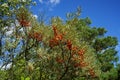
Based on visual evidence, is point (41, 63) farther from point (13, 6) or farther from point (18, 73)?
point (13, 6)

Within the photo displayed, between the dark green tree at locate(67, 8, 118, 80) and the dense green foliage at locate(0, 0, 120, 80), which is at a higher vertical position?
the dark green tree at locate(67, 8, 118, 80)

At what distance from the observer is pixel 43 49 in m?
26.1

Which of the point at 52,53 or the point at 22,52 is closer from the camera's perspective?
the point at 52,53

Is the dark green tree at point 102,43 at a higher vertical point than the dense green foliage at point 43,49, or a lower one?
higher

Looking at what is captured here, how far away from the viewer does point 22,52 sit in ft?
93.2

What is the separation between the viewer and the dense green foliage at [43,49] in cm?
2414

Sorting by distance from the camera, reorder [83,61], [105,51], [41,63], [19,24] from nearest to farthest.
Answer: [83,61] → [41,63] → [19,24] → [105,51]

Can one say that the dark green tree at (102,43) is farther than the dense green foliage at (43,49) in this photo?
→ Yes

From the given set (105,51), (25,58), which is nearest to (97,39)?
(105,51)

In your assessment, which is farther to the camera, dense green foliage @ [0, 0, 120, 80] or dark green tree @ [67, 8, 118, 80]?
dark green tree @ [67, 8, 118, 80]

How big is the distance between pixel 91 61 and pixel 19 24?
6891 mm

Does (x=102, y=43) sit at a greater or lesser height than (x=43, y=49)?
greater

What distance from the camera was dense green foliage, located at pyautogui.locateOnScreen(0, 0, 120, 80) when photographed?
24.1 metres

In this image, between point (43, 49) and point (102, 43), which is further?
point (102, 43)
